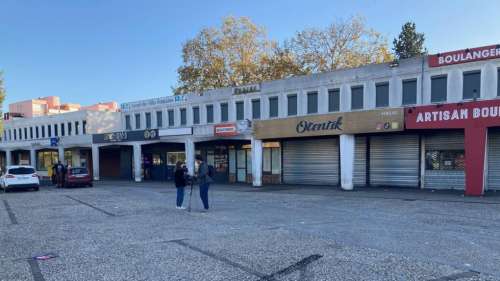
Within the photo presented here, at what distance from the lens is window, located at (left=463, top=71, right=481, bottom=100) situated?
55.3 ft

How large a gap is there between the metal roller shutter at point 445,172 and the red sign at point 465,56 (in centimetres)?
345

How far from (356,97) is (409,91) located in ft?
9.02

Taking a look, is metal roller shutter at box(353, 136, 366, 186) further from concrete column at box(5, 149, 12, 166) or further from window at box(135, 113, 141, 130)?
concrete column at box(5, 149, 12, 166)

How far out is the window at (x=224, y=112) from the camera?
2639 cm

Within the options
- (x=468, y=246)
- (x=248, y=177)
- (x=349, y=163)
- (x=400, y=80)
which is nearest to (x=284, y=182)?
(x=248, y=177)

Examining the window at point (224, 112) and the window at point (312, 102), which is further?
the window at point (224, 112)

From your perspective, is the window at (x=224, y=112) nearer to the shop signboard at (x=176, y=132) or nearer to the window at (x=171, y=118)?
the shop signboard at (x=176, y=132)

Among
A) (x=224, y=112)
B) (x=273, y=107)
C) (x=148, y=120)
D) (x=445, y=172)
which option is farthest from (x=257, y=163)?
(x=148, y=120)

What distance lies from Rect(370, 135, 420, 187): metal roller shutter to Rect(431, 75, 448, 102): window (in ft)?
7.44

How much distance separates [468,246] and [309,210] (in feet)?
18.8

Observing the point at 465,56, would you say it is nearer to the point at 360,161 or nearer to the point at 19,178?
the point at 360,161

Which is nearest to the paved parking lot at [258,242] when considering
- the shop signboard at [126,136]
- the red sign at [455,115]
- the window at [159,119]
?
the red sign at [455,115]

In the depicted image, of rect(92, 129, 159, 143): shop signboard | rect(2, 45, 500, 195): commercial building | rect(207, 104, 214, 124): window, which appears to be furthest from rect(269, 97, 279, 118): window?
rect(92, 129, 159, 143): shop signboard

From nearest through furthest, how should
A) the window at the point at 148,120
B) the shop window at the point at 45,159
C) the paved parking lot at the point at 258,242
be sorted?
1. the paved parking lot at the point at 258,242
2. the window at the point at 148,120
3. the shop window at the point at 45,159
